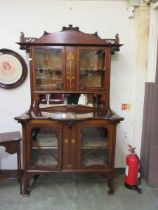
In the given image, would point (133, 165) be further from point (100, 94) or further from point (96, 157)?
point (100, 94)

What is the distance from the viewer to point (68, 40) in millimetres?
2352

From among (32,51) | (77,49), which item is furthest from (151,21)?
(32,51)

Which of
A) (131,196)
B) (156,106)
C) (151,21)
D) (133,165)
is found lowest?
(131,196)

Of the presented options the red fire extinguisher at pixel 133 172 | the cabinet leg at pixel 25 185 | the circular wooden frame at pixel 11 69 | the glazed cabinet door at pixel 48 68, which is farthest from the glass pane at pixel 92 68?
the cabinet leg at pixel 25 185

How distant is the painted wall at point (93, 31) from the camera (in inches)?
101

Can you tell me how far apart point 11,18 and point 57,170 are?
6.53 feet

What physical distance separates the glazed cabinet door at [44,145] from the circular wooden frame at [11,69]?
713 mm

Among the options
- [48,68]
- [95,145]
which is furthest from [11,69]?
[95,145]

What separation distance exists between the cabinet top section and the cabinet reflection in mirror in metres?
0.62

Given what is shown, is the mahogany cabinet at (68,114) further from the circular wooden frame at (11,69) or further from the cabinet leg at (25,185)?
the circular wooden frame at (11,69)

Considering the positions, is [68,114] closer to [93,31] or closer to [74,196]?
[74,196]

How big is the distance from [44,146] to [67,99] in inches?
25.5

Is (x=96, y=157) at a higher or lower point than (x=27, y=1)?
lower

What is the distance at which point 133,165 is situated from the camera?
2.52 meters
